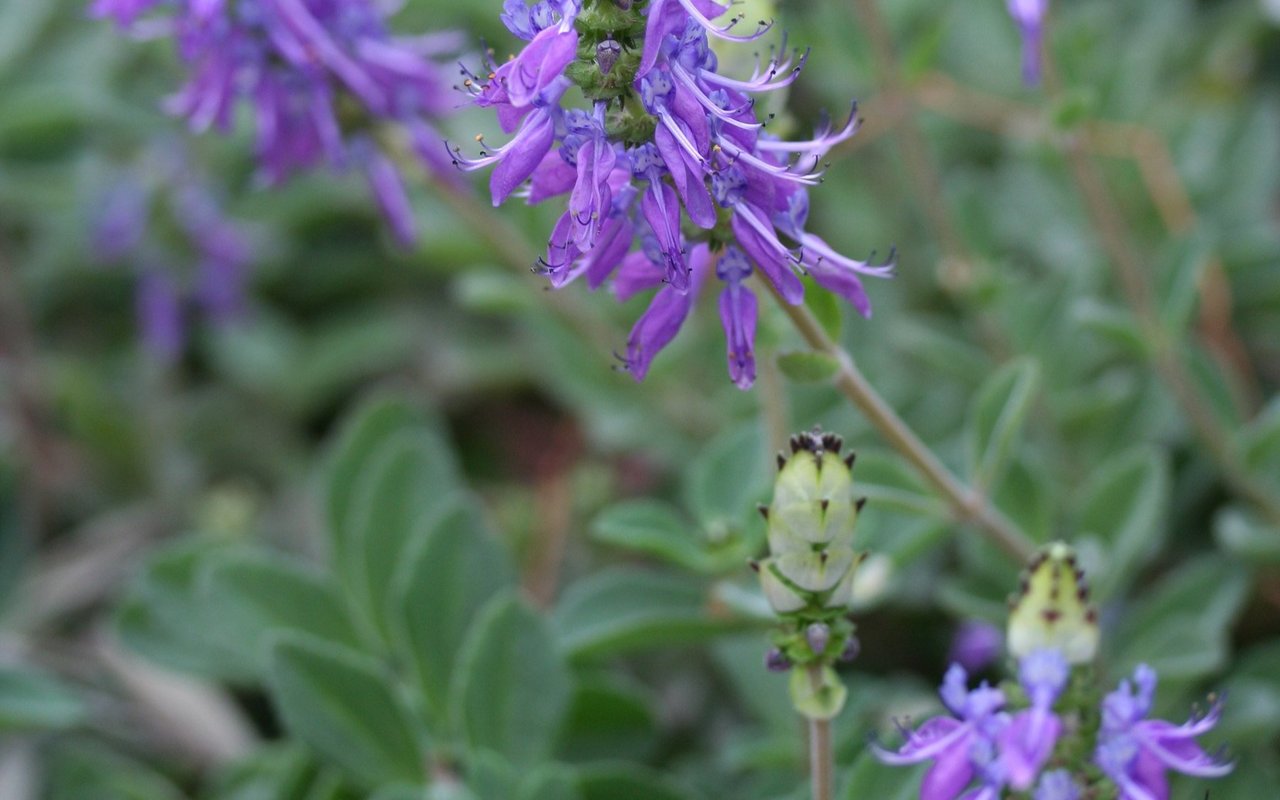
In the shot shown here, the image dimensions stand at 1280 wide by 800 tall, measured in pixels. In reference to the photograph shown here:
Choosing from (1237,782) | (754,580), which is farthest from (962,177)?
(1237,782)

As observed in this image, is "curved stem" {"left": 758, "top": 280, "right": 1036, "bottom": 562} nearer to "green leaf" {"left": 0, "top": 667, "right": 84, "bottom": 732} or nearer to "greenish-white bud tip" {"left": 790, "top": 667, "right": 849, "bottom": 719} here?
"greenish-white bud tip" {"left": 790, "top": 667, "right": 849, "bottom": 719}

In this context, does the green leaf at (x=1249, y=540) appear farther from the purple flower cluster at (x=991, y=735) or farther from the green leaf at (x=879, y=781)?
the purple flower cluster at (x=991, y=735)

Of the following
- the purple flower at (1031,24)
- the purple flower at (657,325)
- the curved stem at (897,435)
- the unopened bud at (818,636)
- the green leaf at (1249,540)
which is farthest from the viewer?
the green leaf at (1249,540)

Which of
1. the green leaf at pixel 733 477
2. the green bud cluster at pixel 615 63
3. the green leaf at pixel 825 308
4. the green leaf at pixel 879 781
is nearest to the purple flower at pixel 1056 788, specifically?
the green leaf at pixel 879 781

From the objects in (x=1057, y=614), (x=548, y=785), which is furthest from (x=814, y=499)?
(x=548, y=785)

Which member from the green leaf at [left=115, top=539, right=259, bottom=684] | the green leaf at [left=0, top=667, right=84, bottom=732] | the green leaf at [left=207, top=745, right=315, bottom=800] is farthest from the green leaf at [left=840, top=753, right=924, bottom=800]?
the green leaf at [left=0, top=667, right=84, bottom=732]

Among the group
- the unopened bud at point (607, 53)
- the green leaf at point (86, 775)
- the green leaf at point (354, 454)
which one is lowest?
the green leaf at point (86, 775)
